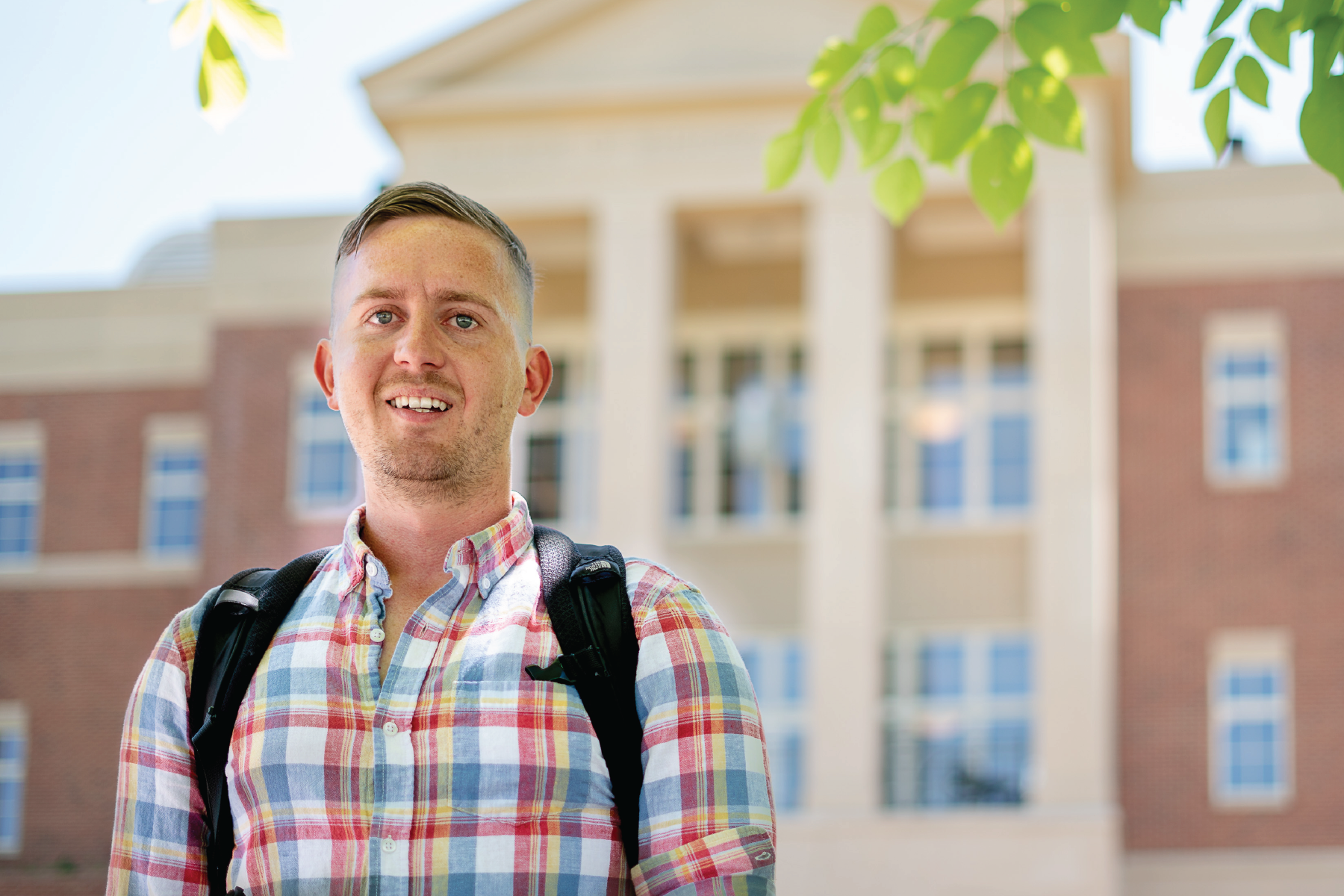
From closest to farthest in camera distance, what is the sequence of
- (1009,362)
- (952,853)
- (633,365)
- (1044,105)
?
(1044,105)
(952,853)
(633,365)
(1009,362)

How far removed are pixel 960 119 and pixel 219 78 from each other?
1.57 metres

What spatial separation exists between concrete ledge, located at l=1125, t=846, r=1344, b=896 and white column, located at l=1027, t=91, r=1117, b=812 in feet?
3.40

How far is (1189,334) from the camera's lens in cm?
2227

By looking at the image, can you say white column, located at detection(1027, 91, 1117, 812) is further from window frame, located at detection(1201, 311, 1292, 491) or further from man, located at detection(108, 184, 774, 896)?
man, located at detection(108, 184, 774, 896)

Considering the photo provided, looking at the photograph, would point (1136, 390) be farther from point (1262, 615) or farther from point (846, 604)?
point (846, 604)

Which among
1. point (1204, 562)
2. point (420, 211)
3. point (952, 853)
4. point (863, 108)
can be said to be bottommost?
point (952, 853)

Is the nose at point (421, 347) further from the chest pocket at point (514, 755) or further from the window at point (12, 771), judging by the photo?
the window at point (12, 771)

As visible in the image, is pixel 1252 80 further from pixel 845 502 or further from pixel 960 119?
pixel 845 502

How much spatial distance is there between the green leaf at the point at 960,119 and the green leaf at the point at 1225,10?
1.54 ft

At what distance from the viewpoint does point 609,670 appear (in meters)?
2.29

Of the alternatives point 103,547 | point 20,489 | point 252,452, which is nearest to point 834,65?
point 252,452

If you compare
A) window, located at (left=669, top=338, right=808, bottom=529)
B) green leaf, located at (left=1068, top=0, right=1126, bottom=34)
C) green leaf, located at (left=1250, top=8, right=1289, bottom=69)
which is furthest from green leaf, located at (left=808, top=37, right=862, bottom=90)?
window, located at (left=669, top=338, right=808, bottom=529)

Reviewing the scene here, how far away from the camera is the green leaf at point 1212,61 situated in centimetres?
367

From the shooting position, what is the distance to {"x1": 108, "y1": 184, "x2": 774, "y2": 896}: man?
2.22 meters
